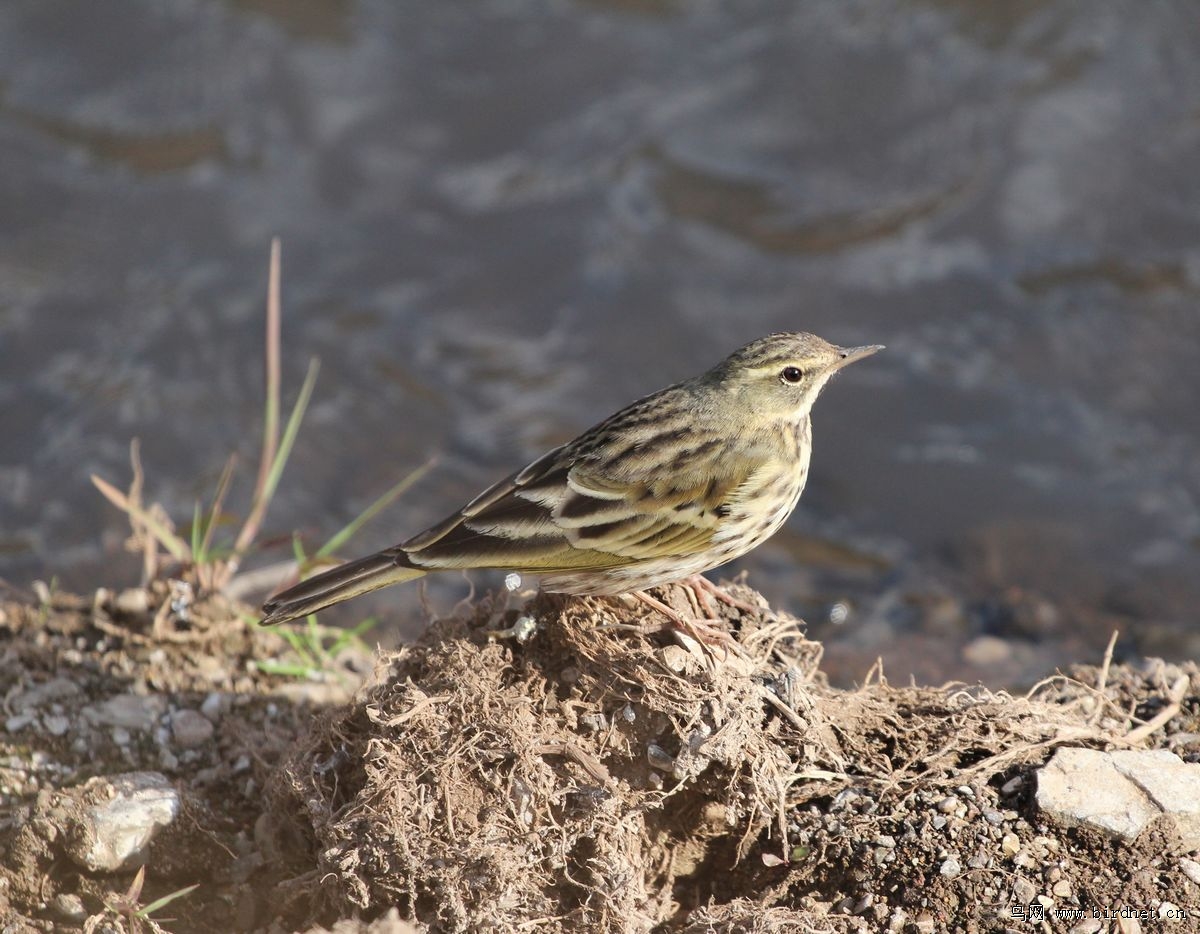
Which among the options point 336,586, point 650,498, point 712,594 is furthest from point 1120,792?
point 336,586

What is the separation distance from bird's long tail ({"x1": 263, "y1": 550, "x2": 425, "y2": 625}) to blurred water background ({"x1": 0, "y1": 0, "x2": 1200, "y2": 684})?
13.0 ft

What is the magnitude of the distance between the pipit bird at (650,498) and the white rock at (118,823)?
2.84 ft

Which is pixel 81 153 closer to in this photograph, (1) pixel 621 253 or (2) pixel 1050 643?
(1) pixel 621 253

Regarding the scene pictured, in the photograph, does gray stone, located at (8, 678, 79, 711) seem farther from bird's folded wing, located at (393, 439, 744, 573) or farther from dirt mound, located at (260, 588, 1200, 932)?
bird's folded wing, located at (393, 439, 744, 573)

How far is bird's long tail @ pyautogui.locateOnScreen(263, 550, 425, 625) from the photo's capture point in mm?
5883

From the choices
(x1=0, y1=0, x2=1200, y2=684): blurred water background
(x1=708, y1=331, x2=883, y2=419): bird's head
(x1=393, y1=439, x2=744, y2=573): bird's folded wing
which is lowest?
(x1=0, y1=0, x2=1200, y2=684): blurred water background

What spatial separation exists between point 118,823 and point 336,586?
128cm

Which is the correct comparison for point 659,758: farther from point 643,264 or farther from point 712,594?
point 643,264

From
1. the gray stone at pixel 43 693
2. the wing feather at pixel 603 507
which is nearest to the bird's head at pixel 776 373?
the wing feather at pixel 603 507

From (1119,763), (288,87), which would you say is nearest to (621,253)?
(288,87)

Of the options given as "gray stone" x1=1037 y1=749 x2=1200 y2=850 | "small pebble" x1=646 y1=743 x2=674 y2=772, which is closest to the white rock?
"small pebble" x1=646 y1=743 x2=674 y2=772

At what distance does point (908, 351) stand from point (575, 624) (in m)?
7.58

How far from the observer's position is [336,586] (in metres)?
5.90

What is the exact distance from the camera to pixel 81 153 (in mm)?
13953
